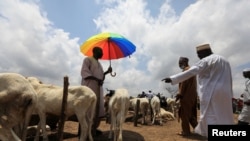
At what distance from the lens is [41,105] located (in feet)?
27.4

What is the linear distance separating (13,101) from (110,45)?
464 cm

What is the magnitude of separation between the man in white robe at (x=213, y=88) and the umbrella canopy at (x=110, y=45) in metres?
4.47

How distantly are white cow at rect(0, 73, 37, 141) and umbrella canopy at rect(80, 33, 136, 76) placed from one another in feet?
12.9

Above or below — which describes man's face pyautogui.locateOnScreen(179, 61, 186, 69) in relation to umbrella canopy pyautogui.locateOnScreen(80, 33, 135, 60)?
below

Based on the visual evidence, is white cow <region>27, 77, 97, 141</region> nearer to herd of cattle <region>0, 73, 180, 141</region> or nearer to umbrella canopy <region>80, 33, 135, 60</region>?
herd of cattle <region>0, 73, 180, 141</region>

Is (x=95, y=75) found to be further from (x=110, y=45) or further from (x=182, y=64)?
(x=182, y=64)

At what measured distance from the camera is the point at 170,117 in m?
18.2

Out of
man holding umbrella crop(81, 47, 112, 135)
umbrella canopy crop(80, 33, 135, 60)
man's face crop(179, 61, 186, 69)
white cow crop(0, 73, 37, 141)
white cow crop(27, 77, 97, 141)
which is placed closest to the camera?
white cow crop(0, 73, 37, 141)

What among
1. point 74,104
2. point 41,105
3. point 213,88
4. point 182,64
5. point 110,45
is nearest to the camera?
point 213,88

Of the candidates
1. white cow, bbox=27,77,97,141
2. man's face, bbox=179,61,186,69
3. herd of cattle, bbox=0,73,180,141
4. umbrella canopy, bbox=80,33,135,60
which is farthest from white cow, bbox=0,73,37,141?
man's face, bbox=179,61,186,69

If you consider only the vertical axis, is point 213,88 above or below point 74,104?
above

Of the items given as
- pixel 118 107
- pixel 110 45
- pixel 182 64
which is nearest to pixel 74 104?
pixel 118 107

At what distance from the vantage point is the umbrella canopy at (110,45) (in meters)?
9.63

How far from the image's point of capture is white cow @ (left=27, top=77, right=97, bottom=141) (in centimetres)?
779
